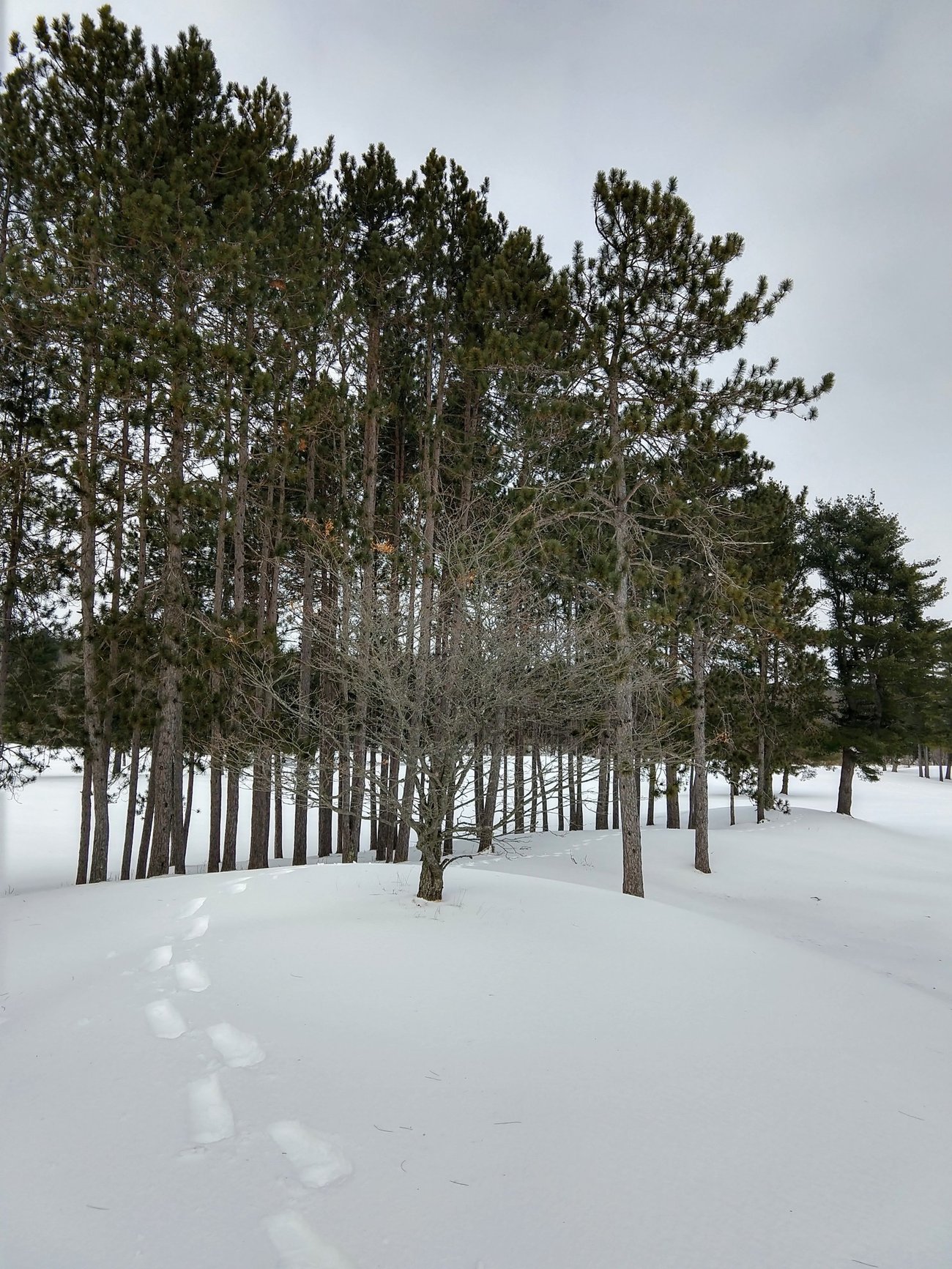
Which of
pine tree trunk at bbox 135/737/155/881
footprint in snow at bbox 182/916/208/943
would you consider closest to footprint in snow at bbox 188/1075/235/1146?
footprint in snow at bbox 182/916/208/943

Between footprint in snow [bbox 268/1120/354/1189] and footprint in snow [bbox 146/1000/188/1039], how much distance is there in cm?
106

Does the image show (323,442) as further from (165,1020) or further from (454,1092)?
(454,1092)

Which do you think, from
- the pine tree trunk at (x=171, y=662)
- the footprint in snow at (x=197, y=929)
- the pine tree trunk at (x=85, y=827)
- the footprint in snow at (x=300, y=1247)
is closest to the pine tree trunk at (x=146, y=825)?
the pine tree trunk at (x=85, y=827)

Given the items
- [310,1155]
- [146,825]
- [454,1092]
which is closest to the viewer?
[310,1155]

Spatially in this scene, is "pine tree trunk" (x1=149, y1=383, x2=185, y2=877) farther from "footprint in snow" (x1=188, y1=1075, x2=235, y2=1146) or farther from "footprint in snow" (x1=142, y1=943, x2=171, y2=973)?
"footprint in snow" (x1=188, y1=1075, x2=235, y2=1146)

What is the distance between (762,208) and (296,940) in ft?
42.9

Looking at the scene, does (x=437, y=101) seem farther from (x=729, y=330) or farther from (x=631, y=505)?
(x=631, y=505)

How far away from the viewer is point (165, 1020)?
143 inches

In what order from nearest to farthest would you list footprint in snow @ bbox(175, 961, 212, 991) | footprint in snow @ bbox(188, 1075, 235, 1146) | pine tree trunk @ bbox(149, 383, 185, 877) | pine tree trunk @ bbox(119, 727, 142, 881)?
footprint in snow @ bbox(188, 1075, 235, 1146), footprint in snow @ bbox(175, 961, 212, 991), pine tree trunk @ bbox(149, 383, 185, 877), pine tree trunk @ bbox(119, 727, 142, 881)

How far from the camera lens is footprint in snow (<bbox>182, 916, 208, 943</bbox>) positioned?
5.12 metres

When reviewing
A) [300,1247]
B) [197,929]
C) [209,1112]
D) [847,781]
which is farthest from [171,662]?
[847,781]

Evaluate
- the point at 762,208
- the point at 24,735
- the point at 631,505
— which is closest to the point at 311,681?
the point at 24,735

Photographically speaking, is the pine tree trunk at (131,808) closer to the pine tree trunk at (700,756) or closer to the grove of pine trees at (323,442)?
the grove of pine trees at (323,442)

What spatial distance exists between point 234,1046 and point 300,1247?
1.40 m
